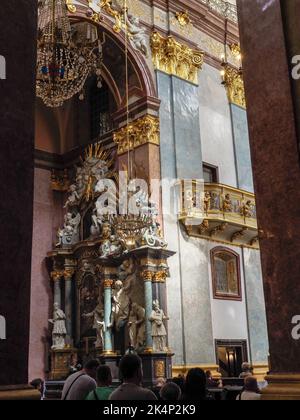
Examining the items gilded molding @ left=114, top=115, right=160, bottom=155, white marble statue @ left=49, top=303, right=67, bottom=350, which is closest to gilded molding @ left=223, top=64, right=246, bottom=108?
gilded molding @ left=114, top=115, right=160, bottom=155

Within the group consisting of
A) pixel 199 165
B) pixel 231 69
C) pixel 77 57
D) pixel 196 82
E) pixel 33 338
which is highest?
pixel 231 69

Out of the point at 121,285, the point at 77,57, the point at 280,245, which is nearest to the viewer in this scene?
the point at 280,245

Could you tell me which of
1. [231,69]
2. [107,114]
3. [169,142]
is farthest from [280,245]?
[231,69]

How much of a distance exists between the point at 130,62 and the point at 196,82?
2.42 metres

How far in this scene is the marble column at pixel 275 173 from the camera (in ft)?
13.4

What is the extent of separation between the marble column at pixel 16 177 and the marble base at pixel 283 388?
174cm

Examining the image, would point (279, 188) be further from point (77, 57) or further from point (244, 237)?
point (244, 237)

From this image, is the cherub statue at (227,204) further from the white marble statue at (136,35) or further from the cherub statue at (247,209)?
the white marble statue at (136,35)

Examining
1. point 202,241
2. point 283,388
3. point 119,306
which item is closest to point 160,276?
point 119,306

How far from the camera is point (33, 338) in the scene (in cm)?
1633

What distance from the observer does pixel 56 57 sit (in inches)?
507

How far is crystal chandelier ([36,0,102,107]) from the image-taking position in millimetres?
11828

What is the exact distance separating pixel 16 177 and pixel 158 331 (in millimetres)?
10338

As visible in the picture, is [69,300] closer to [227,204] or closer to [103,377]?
[227,204]
